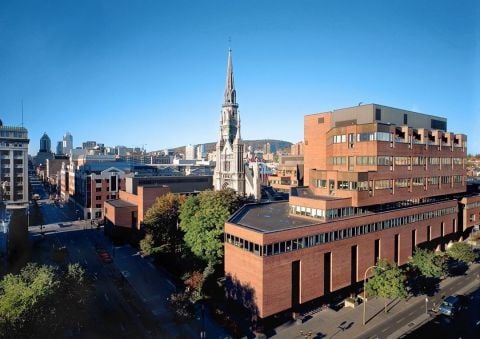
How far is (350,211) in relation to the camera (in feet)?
153

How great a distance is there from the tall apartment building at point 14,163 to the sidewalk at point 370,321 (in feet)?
274

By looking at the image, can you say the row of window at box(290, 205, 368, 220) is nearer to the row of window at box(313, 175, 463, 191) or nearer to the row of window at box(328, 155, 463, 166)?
the row of window at box(313, 175, 463, 191)

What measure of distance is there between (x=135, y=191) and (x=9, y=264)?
4128cm

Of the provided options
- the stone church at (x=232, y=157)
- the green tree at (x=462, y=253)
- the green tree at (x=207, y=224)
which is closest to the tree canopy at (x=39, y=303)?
the green tree at (x=207, y=224)

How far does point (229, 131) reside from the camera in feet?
342

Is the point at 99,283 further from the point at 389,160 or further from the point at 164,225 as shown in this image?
the point at 389,160

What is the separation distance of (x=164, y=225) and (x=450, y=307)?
4566 cm

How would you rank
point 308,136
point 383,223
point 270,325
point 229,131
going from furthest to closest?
point 229,131 → point 308,136 → point 383,223 → point 270,325

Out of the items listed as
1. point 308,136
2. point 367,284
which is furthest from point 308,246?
point 308,136

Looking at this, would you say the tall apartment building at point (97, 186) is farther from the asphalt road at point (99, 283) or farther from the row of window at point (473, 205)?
the row of window at point (473, 205)

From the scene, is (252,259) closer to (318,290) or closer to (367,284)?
(318,290)

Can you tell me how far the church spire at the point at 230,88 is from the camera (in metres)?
105

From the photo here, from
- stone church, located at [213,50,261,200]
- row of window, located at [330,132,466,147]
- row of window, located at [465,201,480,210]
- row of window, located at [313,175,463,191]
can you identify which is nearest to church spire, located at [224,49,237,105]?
stone church, located at [213,50,261,200]

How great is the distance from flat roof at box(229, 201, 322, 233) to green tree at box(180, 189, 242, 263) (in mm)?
3758
